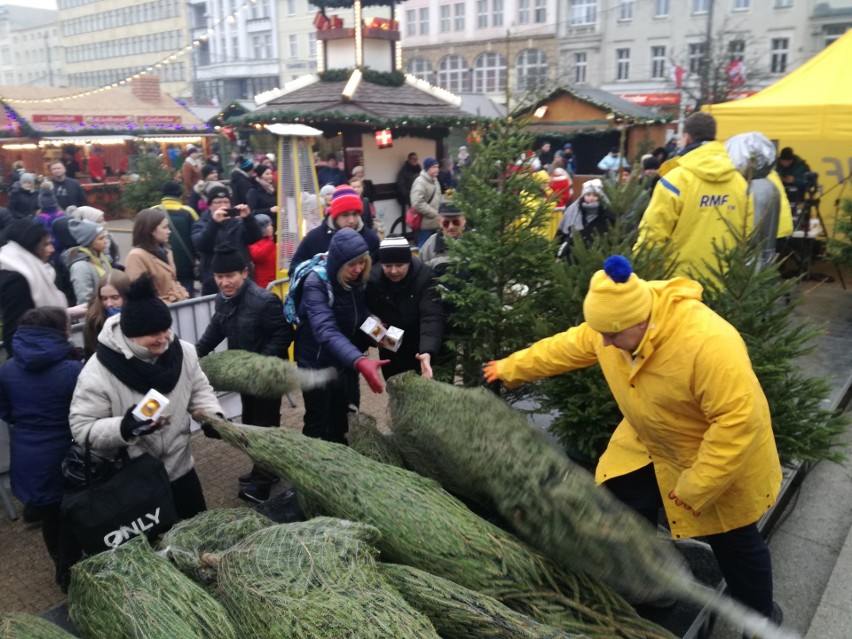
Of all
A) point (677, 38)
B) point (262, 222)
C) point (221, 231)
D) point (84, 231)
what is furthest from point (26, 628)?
point (677, 38)

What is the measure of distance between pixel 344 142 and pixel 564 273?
10.6 m

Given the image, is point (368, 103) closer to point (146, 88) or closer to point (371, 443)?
point (371, 443)

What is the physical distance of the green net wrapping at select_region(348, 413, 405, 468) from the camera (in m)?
3.70

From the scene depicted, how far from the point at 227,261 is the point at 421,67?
5568 centimetres

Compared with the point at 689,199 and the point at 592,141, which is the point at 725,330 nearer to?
the point at 689,199

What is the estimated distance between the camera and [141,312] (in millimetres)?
3459

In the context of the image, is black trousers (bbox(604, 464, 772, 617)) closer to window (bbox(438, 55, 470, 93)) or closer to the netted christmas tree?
the netted christmas tree

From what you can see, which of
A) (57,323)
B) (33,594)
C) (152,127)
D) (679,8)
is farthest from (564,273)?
(679,8)

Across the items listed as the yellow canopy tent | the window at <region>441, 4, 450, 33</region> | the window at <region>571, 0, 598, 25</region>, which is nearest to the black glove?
the yellow canopy tent

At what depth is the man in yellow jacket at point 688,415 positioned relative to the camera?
2760mm

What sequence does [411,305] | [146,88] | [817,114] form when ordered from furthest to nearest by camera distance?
[146,88] < [817,114] < [411,305]

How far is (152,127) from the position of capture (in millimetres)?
27109

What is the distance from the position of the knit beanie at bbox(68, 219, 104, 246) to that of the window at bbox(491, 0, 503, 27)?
49858 millimetres

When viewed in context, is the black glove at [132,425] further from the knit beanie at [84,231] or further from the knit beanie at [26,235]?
the knit beanie at [84,231]
